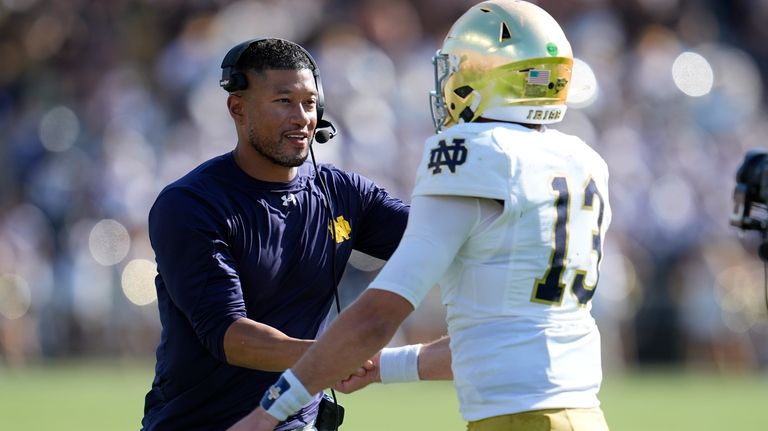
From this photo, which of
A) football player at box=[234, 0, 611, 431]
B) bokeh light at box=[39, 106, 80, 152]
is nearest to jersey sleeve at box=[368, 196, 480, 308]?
football player at box=[234, 0, 611, 431]

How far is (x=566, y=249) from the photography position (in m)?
3.98

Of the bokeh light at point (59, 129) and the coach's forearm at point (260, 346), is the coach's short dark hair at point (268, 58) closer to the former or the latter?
the coach's forearm at point (260, 346)

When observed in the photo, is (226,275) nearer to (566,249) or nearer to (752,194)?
(566,249)

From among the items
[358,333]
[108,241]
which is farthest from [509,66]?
[108,241]

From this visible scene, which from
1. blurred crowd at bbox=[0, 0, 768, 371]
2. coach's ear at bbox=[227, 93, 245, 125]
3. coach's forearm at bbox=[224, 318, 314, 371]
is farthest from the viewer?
blurred crowd at bbox=[0, 0, 768, 371]

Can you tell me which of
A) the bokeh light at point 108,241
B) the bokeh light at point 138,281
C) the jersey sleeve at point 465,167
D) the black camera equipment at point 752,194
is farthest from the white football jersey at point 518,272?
the bokeh light at point 108,241

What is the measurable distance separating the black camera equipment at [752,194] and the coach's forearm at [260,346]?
4.83ft

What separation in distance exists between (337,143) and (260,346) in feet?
34.4

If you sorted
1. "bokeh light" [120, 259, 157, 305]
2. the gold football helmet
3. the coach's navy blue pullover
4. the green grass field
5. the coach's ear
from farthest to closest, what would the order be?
1. "bokeh light" [120, 259, 157, 305]
2. the green grass field
3. the coach's ear
4. the coach's navy blue pullover
5. the gold football helmet

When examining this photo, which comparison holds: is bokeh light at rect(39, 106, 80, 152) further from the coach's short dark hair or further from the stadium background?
the coach's short dark hair

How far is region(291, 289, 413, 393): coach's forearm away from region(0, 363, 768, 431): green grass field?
6720 mm

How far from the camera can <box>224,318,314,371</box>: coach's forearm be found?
457 cm

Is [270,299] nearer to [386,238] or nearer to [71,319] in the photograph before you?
[386,238]

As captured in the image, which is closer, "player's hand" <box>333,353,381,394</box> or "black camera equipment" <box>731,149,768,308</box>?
"black camera equipment" <box>731,149,768,308</box>
